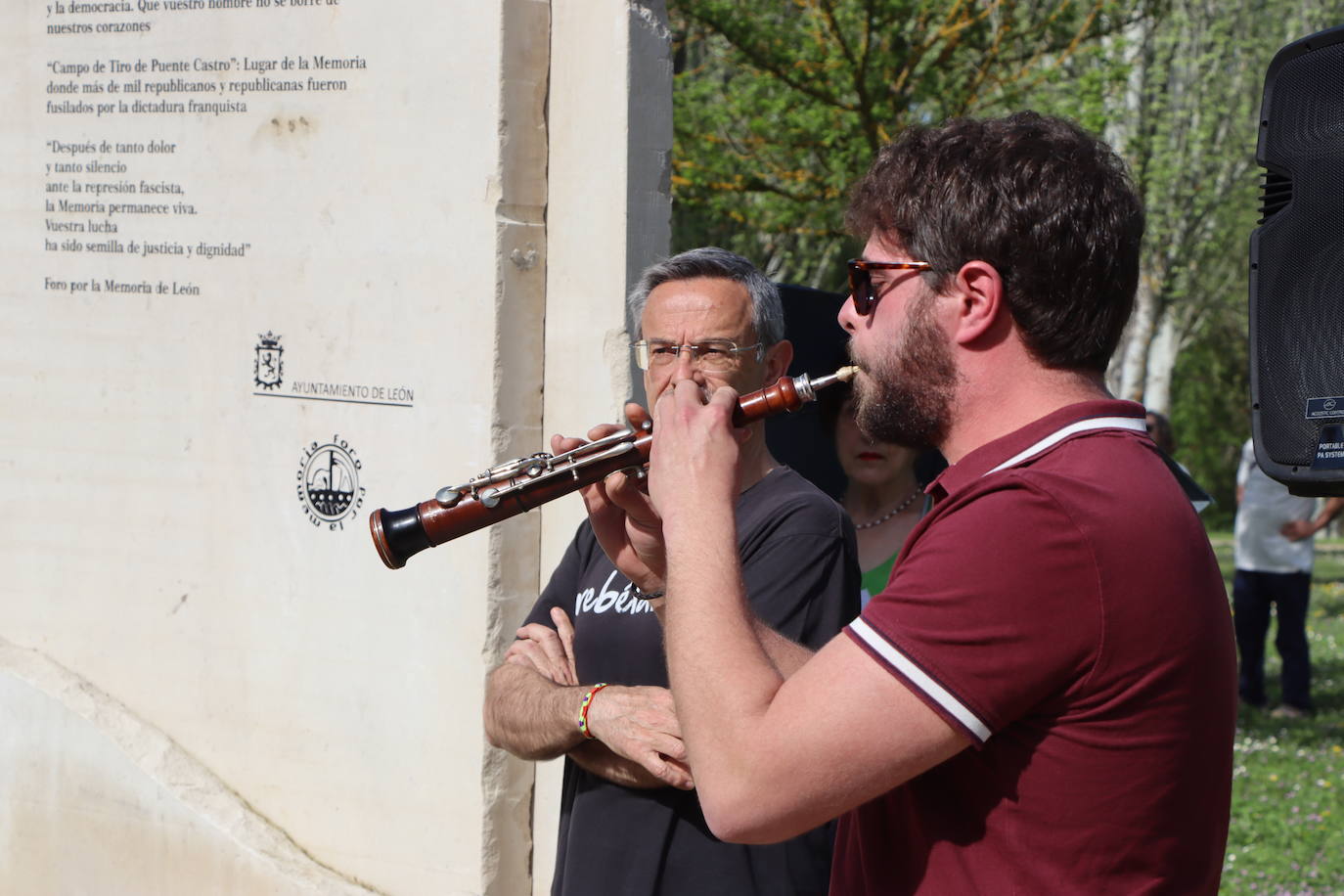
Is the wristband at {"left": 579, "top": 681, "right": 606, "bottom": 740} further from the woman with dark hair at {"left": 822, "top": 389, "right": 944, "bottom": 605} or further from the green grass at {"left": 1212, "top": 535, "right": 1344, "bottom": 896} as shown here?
the green grass at {"left": 1212, "top": 535, "right": 1344, "bottom": 896}

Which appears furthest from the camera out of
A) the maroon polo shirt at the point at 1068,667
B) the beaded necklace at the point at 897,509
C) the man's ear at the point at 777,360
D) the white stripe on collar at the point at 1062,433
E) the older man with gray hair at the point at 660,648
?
the beaded necklace at the point at 897,509

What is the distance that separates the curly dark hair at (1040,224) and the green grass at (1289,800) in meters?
2.92

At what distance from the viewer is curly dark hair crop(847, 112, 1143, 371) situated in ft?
5.41

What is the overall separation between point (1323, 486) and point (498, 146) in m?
2.31

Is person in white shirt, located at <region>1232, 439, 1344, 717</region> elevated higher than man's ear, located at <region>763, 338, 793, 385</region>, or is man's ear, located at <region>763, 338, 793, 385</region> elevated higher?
man's ear, located at <region>763, 338, 793, 385</region>

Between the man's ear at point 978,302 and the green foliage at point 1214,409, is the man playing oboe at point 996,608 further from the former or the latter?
the green foliage at point 1214,409

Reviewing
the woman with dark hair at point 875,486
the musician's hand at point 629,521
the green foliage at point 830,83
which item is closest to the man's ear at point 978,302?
the musician's hand at point 629,521

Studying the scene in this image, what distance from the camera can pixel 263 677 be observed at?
13.0 ft

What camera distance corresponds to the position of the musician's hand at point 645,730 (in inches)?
91.7

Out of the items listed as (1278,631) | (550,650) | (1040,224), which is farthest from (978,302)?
(1278,631)

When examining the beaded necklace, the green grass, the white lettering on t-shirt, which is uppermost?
the beaded necklace

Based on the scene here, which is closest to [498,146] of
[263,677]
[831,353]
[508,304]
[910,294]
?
[508,304]

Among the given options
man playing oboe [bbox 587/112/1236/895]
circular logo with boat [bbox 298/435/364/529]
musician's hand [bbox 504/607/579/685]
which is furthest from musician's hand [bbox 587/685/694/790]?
circular logo with boat [bbox 298/435/364/529]

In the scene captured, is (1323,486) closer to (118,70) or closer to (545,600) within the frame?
(545,600)
